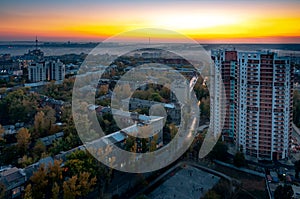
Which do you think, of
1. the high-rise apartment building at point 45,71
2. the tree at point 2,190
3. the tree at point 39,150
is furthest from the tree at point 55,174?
the high-rise apartment building at point 45,71

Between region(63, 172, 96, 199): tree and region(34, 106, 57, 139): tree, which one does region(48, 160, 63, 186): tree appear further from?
region(34, 106, 57, 139): tree

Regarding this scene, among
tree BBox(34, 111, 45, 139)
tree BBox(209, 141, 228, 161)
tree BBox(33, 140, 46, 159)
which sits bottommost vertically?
tree BBox(209, 141, 228, 161)

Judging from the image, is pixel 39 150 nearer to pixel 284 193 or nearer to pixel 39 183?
pixel 39 183

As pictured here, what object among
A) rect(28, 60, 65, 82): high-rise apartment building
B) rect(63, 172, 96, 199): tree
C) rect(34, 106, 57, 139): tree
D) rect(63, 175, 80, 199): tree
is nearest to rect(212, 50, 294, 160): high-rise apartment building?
rect(63, 172, 96, 199): tree

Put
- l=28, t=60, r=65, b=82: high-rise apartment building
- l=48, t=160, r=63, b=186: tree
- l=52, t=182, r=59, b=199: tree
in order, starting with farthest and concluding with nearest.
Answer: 1. l=28, t=60, r=65, b=82: high-rise apartment building
2. l=48, t=160, r=63, b=186: tree
3. l=52, t=182, r=59, b=199: tree

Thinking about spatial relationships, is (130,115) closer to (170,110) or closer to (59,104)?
(170,110)

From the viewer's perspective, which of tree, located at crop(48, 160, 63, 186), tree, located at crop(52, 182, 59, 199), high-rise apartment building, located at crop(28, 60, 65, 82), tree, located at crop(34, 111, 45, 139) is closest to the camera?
tree, located at crop(52, 182, 59, 199)

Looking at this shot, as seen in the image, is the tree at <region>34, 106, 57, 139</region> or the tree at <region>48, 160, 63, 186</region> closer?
the tree at <region>48, 160, 63, 186</region>

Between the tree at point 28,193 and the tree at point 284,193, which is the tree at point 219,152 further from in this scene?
the tree at point 28,193

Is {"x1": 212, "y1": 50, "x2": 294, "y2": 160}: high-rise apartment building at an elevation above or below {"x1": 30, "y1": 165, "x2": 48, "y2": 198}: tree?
above

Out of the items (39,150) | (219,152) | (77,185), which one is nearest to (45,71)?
(39,150)
